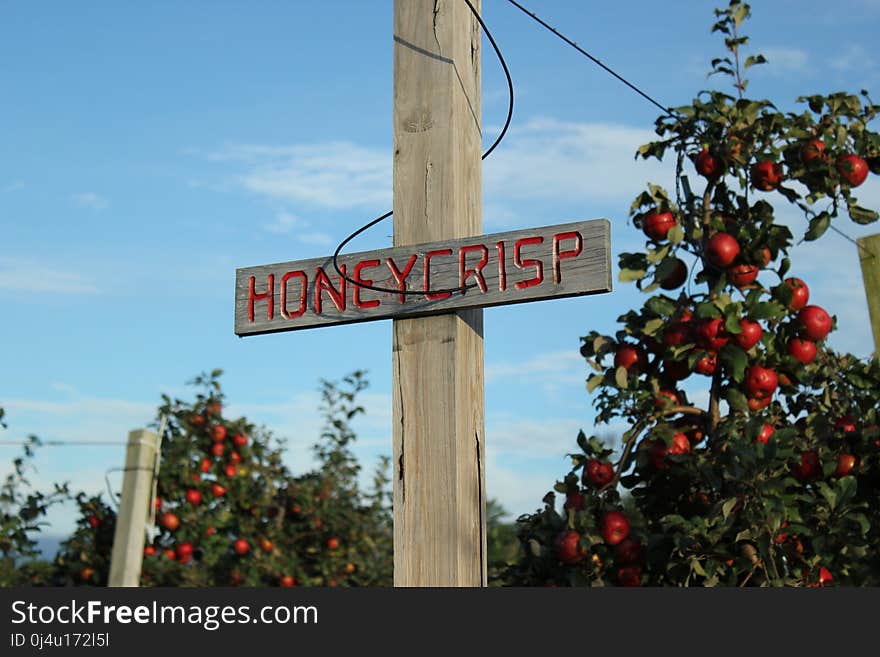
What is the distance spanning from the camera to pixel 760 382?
360 centimetres

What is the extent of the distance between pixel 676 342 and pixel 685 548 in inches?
28.2

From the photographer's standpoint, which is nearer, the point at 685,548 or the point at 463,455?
the point at 463,455

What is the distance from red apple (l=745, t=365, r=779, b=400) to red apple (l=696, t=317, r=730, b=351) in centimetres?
15

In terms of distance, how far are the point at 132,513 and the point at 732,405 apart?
8.23 ft

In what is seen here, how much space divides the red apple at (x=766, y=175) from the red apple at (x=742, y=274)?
301 mm

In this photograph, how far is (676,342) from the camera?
3.62 m

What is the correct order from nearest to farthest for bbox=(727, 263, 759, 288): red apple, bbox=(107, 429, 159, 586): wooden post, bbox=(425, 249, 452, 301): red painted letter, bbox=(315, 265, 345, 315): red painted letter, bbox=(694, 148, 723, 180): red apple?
1. bbox=(425, 249, 452, 301): red painted letter
2. bbox=(315, 265, 345, 315): red painted letter
3. bbox=(727, 263, 759, 288): red apple
4. bbox=(694, 148, 723, 180): red apple
5. bbox=(107, 429, 159, 586): wooden post

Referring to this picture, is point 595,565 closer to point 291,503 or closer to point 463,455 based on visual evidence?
point 463,455

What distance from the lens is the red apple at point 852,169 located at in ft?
12.2

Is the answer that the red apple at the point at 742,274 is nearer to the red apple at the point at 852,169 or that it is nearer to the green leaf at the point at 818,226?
the green leaf at the point at 818,226

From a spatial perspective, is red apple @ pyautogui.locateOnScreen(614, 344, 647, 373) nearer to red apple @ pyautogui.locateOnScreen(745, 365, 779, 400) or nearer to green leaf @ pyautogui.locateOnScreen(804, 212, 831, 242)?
red apple @ pyautogui.locateOnScreen(745, 365, 779, 400)

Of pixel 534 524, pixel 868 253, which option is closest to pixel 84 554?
pixel 534 524

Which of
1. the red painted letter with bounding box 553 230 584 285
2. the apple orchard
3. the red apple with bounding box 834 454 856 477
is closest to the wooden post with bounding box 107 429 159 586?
the apple orchard

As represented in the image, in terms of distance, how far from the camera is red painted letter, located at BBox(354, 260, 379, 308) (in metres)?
2.76
